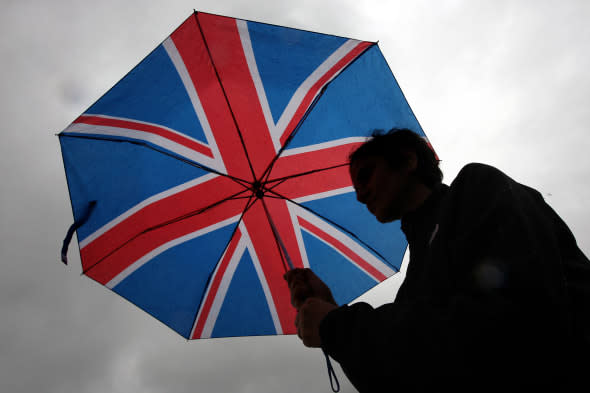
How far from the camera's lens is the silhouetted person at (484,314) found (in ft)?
2.30

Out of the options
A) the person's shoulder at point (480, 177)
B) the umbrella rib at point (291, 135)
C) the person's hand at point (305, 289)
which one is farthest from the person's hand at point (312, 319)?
the umbrella rib at point (291, 135)

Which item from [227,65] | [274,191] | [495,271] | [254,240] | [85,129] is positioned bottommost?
[495,271]

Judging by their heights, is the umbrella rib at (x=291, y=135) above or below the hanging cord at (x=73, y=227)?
above

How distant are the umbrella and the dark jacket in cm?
139

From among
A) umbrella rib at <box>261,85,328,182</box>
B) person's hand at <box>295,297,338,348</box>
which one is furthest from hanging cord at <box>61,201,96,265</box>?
person's hand at <box>295,297,338,348</box>

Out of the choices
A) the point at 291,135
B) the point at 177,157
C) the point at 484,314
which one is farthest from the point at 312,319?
the point at 177,157

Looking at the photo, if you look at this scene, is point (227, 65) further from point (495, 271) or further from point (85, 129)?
point (495, 271)

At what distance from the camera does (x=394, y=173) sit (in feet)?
5.50

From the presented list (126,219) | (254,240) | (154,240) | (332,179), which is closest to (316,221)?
(332,179)

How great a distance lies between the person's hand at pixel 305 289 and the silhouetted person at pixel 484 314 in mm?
652

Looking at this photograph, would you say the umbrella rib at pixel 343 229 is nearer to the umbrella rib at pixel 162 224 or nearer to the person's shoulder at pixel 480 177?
the umbrella rib at pixel 162 224

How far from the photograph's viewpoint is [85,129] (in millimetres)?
2316

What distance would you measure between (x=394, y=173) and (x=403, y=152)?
145mm

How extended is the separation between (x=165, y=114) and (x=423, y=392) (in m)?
2.40
